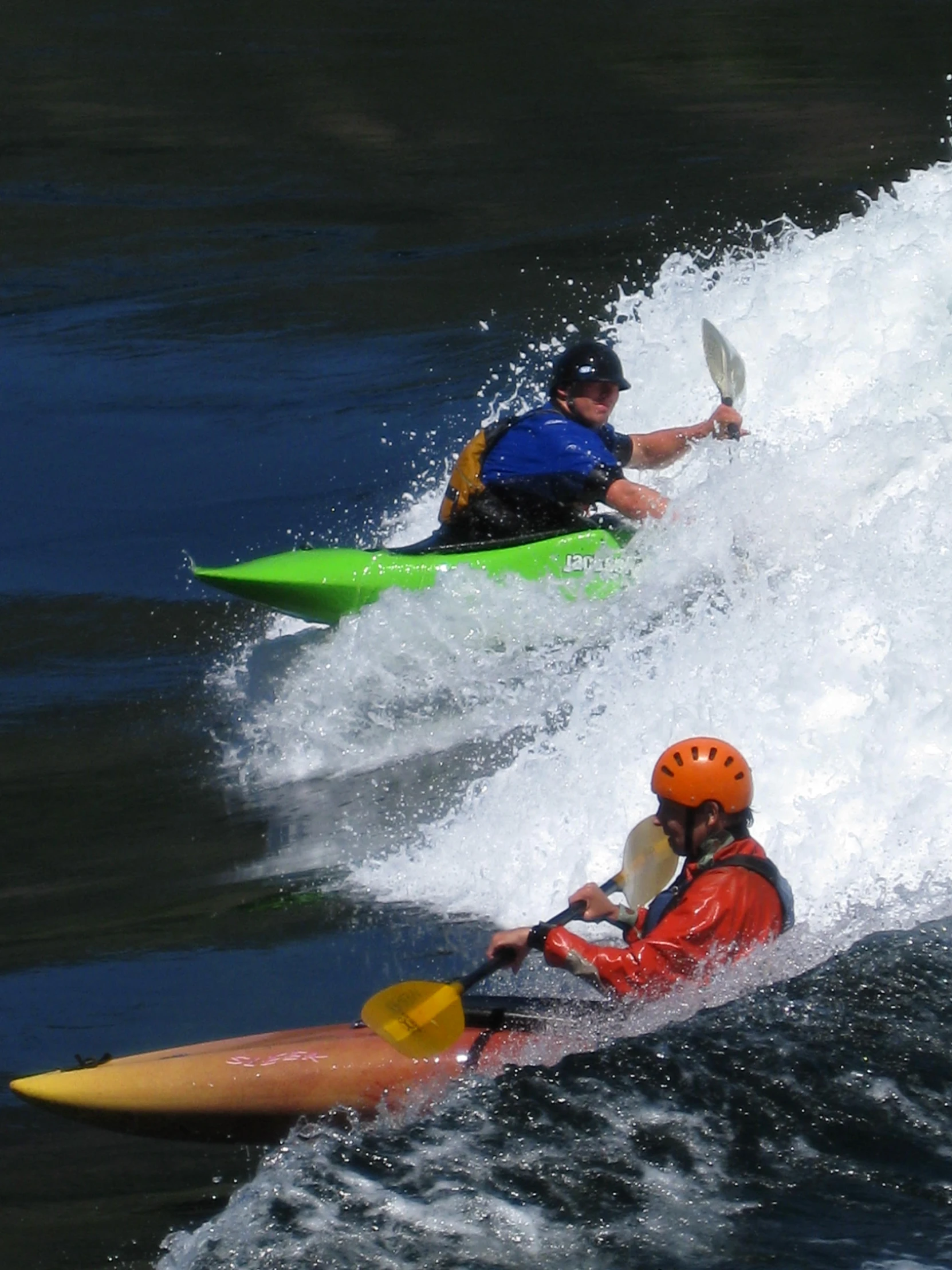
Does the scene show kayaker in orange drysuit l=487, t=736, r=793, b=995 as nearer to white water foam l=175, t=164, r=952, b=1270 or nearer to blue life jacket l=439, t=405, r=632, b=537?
white water foam l=175, t=164, r=952, b=1270

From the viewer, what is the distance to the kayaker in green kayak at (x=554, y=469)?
7438 millimetres

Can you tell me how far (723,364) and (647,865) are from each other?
397 centimetres

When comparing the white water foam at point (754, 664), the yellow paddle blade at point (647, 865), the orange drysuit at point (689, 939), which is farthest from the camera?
the white water foam at point (754, 664)

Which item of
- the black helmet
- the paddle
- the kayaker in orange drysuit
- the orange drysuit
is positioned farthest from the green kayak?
the orange drysuit

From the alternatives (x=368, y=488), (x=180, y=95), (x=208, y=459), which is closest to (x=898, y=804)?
(x=368, y=488)

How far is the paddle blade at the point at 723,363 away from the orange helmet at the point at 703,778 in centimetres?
411

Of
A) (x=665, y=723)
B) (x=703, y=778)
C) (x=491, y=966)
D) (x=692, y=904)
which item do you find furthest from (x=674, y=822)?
(x=665, y=723)

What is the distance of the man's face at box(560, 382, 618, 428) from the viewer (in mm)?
7520

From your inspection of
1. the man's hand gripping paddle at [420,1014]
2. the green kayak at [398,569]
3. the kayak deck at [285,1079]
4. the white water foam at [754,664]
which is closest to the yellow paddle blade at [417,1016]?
the man's hand gripping paddle at [420,1014]

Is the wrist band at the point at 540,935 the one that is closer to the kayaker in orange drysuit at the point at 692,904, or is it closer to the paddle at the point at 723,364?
the kayaker in orange drysuit at the point at 692,904

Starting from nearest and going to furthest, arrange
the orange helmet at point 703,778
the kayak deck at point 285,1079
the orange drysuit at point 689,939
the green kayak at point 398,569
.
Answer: the orange drysuit at point 689,939, the kayak deck at point 285,1079, the orange helmet at point 703,778, the green kayak at point 398,569

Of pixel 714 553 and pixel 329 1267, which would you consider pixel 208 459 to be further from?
pixel 329 1267

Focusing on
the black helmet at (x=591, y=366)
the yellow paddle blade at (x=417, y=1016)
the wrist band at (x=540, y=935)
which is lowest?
the yellow paddle blade at (x=417, y=1016)

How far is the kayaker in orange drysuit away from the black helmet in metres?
3.21
